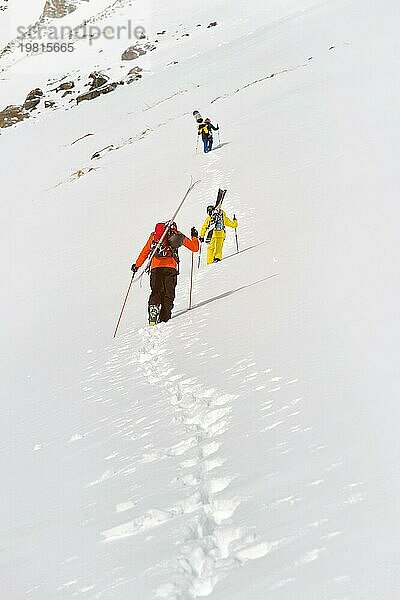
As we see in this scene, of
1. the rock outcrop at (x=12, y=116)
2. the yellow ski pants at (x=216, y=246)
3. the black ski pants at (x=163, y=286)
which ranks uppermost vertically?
the black ski pants at (x=163, y=286)

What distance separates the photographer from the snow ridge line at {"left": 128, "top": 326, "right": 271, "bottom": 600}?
2.93 metres

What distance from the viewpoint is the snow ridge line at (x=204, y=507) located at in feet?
9.60

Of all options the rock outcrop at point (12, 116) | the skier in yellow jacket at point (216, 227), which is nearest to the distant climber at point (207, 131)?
the skier in yellow jacket at point (216, 227)

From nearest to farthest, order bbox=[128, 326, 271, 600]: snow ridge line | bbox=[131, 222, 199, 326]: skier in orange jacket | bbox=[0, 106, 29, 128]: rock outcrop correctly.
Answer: bbox=[128, 326, 271, 600]: snow ridge line, bbox=[131, 222, 199, 326]: skier in orange jacket, bbox=[0, 106, 29, 128]: rock outcrop

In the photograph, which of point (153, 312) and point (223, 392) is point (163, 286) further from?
point (223, 392)

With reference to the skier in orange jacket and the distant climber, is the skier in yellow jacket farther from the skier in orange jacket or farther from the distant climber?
the distant climber

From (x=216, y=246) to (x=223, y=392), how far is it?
6.62 metres

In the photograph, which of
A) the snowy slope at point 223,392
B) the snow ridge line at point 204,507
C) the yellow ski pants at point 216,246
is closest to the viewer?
the snow ridge line at point 204,507

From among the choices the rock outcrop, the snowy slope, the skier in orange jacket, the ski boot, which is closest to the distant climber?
the snowy slope

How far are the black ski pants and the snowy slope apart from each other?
339 mm

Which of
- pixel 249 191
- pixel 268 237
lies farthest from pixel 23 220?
pixel 268 237

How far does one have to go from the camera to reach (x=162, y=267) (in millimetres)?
8695

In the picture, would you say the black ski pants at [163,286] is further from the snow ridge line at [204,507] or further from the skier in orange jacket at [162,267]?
the snow ridge line at [204,507]

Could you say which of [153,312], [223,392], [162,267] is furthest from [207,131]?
[223,392]
